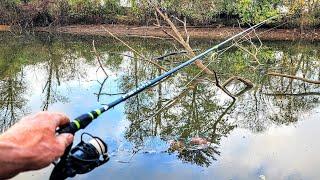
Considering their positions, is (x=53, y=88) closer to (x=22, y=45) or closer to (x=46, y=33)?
(x=22, y=45)

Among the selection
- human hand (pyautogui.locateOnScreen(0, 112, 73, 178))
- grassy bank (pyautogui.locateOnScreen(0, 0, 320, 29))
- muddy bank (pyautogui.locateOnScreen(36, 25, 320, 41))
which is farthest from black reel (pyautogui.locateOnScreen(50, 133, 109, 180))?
grassy bank (pyautogui.locateOnScreen(0, 0, 320, 29))

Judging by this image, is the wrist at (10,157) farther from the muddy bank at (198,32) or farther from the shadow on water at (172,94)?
the muddy bank at (198,32)

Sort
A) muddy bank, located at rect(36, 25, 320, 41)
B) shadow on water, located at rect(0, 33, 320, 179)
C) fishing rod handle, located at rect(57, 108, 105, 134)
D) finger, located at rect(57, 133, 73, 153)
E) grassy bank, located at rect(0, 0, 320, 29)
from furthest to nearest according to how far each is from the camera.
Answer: grassy bank, located at rect(0, 0, 320, 29), muddy bank, located at rect(36, 25, 320, 41), shadow on water, located at rect(0, 33, 320, 179), fishing rod handle, located at rect(57, 108, 105, 134), finger, located at rect(57, 133, 73, 153)

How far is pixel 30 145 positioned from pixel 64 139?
0.19m

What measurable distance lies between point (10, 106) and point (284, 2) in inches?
624

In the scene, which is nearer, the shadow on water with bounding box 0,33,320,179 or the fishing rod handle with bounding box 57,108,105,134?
the fishing rod handle with bounding box 57,108,105,134

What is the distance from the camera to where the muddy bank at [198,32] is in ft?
66.6

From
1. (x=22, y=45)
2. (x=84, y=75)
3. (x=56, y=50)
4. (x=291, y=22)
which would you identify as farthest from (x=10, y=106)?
(x=291, y=22)

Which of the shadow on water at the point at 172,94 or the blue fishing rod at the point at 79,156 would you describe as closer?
the blue fishing rod at the point at 79,156

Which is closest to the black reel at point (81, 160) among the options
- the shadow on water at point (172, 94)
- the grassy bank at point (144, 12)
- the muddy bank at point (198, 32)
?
the shadow on water at point (172, 94)

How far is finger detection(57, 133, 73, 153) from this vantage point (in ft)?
5.06

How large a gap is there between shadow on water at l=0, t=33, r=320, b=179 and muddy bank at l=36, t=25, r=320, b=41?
177 inches

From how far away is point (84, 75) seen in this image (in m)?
11.7

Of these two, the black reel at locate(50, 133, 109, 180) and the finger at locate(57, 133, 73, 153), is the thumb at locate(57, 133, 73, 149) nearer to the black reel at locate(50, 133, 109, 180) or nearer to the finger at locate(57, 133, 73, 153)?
the finger at locate(57, 133, 73, 153)
